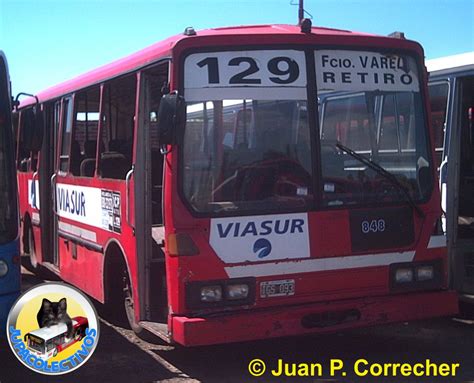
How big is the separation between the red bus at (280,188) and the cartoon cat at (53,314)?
0.79m

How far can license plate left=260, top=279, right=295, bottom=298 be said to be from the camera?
232 inches

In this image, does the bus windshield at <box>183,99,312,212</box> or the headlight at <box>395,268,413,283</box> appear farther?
the headlight at <box>395,268,413,283</box>

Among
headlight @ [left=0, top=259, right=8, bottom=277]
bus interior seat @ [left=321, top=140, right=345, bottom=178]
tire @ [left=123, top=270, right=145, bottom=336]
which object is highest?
bus interior seat @ [left=321, top=140, right=345, bottom=178]

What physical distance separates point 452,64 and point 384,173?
224 cm

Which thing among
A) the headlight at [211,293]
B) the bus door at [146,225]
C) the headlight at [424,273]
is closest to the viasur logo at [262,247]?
the headlight at [211,293]

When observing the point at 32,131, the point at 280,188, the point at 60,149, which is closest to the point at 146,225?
the point at 280,188

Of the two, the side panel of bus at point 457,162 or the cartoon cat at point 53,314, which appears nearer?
the cartoon cat at point 53,314

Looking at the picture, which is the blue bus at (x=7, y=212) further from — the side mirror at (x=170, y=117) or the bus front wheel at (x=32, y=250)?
the bus front wheel at (x=32, y=250)

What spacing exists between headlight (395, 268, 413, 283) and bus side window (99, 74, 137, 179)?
2.67 meters

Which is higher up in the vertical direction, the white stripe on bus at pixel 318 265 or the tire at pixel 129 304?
the white stripe on bus at pixel 318 265

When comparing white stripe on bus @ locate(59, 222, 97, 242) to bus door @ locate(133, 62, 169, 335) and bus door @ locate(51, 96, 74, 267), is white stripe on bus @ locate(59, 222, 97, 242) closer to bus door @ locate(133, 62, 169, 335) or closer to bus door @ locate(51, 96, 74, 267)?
bus door @ locate(51, 96, 74, 267)

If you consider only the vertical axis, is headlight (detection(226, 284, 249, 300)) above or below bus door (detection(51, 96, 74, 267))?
below

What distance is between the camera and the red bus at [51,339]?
18.5 ft

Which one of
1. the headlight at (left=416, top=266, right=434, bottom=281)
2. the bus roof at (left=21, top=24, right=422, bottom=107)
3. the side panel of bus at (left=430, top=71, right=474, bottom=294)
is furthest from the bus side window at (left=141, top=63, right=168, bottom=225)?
the side panel of bus at (left=430, top=71, right=474, bottom=294)
